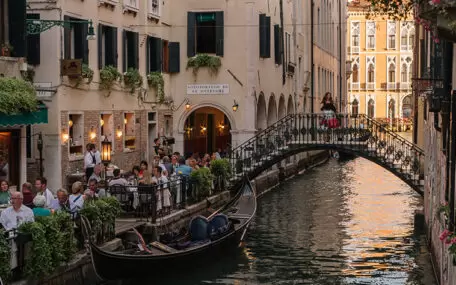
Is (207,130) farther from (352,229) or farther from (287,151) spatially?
(352,229)

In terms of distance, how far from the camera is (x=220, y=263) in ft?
63.1

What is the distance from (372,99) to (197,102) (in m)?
56.2

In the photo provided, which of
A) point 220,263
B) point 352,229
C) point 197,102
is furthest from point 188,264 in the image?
point 197,102

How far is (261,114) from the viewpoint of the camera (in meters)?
33.7

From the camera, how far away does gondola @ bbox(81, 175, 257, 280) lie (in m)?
15.9

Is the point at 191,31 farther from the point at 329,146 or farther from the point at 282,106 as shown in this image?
the point at 282,106

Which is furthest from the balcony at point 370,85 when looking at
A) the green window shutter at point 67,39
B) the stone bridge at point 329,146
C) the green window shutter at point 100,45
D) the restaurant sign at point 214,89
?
→ the green window shutter at point 67,39

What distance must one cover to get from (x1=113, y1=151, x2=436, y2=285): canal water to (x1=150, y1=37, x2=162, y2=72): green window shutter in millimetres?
4943

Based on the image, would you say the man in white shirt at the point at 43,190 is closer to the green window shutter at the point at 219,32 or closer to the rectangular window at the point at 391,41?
the green window shutter at the point at 219,32

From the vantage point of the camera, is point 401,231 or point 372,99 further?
point 372,99

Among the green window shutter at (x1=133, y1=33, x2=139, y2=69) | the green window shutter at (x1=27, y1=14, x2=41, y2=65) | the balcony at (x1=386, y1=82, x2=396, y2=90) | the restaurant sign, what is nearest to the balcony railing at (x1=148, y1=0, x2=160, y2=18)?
the green window shutter at (x1=133, y1=33, x2=139, y2=69)

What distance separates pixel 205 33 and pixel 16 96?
43.7ft

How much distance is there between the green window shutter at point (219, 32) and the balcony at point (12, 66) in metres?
11.7

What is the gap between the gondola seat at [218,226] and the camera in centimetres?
1930
